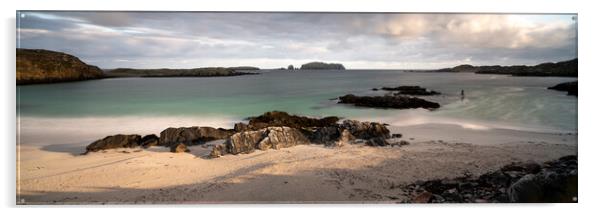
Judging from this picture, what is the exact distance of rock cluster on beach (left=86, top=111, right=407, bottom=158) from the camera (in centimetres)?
341

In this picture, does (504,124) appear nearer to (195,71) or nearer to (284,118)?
(284,118)

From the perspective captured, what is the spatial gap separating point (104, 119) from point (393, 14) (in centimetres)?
263

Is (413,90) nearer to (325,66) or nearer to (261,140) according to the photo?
(325,66)

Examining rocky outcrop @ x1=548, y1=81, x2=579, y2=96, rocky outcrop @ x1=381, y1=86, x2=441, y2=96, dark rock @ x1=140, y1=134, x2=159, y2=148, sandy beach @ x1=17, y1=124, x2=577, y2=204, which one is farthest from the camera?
rocky outcrop @ x1=381, y1=86, x2=441, y2=96

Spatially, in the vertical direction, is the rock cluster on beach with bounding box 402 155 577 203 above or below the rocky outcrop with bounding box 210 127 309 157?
below

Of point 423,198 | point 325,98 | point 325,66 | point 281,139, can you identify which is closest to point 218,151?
point 281,139

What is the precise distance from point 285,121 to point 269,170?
1.52 feet

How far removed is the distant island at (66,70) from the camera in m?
3.22

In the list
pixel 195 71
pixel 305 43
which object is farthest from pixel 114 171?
pixel 305 43

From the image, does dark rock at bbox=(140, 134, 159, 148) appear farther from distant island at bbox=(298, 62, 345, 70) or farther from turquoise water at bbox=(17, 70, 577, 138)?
distant island at bbox=(298, 62, 345, 70)

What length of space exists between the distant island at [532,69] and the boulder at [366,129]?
0.74 metres

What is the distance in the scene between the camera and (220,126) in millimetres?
3469

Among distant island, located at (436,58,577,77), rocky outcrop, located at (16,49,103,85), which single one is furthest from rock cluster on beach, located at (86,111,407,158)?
distant island, located at (436,58,577,77)

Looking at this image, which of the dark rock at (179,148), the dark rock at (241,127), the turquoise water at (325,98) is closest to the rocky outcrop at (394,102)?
the turquoise water at (325,98)
